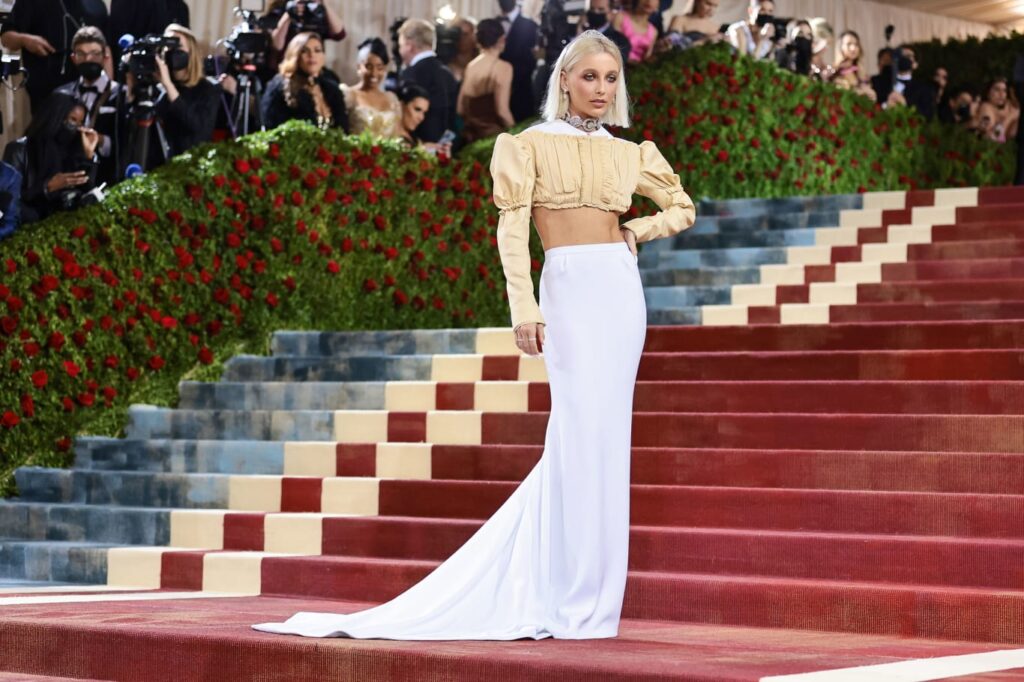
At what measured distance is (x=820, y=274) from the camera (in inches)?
317

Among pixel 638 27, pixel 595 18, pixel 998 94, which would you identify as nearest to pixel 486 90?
pixel 595 18

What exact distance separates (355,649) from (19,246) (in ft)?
10.8

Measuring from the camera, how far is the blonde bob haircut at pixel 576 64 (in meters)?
3.95

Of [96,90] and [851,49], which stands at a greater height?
[851,49]

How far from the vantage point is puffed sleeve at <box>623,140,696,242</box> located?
414 centimetres

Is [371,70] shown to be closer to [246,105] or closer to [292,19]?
[292,19]

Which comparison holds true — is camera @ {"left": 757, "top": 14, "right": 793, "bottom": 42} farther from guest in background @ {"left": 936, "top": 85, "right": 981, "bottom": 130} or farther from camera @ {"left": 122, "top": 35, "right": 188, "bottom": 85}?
camera @ {"left": 122, "top": 35, "right": 188, "bottom": 85}

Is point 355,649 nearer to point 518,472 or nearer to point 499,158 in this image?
point 499,158

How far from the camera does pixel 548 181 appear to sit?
4.02 meters

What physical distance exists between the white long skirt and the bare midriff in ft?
0.09

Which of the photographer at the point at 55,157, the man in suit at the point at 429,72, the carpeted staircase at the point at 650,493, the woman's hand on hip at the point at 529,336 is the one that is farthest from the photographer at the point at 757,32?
the woman's hand on hip at the point at 529,336

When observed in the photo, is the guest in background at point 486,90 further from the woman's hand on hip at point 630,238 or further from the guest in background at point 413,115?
the woman's hand on hip at point 630,238

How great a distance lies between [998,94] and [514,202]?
993cm

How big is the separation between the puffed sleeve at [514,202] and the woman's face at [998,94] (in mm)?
9799
